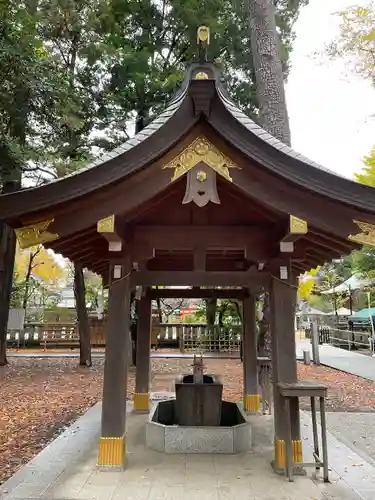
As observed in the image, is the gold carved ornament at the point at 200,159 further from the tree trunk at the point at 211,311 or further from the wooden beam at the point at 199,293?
the tree trunk at the point at 211,311

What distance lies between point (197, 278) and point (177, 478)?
2.00m

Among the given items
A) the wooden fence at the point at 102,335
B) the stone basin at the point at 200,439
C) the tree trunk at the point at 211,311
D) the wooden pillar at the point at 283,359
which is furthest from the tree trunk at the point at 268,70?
the wooden fence at the point at 102,335

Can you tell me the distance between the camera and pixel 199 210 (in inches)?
166

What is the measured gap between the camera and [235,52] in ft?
39.0

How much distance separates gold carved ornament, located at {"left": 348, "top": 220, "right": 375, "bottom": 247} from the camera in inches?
Result: 141

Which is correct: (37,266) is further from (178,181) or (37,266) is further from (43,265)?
(178,181)

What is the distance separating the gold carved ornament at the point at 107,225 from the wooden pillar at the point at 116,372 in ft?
2.12

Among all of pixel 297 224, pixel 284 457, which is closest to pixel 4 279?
pixel 284 457

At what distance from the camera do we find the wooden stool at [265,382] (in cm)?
663

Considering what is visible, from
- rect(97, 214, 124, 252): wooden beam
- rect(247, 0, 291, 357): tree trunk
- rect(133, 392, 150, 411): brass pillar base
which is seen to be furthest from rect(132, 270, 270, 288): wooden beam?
rect(247, 0, 291, 357): tree trunk

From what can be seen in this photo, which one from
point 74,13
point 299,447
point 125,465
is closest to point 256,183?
point 299,447

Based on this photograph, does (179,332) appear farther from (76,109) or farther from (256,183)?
(256,183)

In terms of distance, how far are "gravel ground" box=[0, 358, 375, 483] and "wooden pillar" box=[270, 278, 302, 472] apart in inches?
87.9

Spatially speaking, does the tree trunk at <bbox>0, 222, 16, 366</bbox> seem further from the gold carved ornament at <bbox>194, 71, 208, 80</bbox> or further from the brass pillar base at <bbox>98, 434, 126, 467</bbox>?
the gold carved ornament at <bbox>194, 71, 208, 80</bbox>
